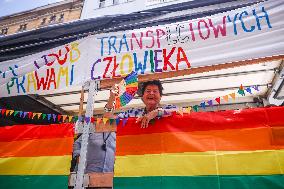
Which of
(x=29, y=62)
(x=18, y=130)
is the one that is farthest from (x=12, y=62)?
(x=18, y=130)

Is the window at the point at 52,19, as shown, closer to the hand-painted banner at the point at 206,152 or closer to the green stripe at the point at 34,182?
the green stripe at the point at 34,182

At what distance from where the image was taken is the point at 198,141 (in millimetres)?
2600

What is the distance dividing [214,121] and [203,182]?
65 centimetres

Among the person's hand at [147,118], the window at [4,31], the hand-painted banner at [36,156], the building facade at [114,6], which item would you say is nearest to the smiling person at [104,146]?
the person's hand at [147,118]

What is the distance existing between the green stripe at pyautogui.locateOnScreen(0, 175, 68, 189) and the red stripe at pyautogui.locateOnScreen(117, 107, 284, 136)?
32.3 inches

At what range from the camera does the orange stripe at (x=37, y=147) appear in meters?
2.98

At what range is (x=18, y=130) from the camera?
3352 mm

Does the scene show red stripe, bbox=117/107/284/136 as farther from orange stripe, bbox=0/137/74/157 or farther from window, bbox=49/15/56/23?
window, bbox=49/15/56/23

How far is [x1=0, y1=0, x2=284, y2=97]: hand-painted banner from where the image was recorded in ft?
9.72

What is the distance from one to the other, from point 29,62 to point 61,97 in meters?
1.54

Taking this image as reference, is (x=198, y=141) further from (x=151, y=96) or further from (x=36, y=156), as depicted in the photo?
(x=36, y=156)

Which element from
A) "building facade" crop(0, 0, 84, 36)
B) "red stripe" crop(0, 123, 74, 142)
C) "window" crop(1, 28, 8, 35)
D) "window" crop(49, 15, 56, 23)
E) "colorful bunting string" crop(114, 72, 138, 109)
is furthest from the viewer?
"window" crop(1, 28, 8, 35)

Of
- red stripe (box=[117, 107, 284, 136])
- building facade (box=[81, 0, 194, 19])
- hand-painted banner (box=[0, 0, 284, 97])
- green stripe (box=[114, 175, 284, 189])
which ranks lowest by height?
green stripe (box=[114, 175, 284, 189])

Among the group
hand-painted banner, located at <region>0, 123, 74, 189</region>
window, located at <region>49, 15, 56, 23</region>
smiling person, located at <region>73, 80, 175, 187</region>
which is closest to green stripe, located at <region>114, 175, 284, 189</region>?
smiling person, located at <region>73, 80, 175, 187</region>
